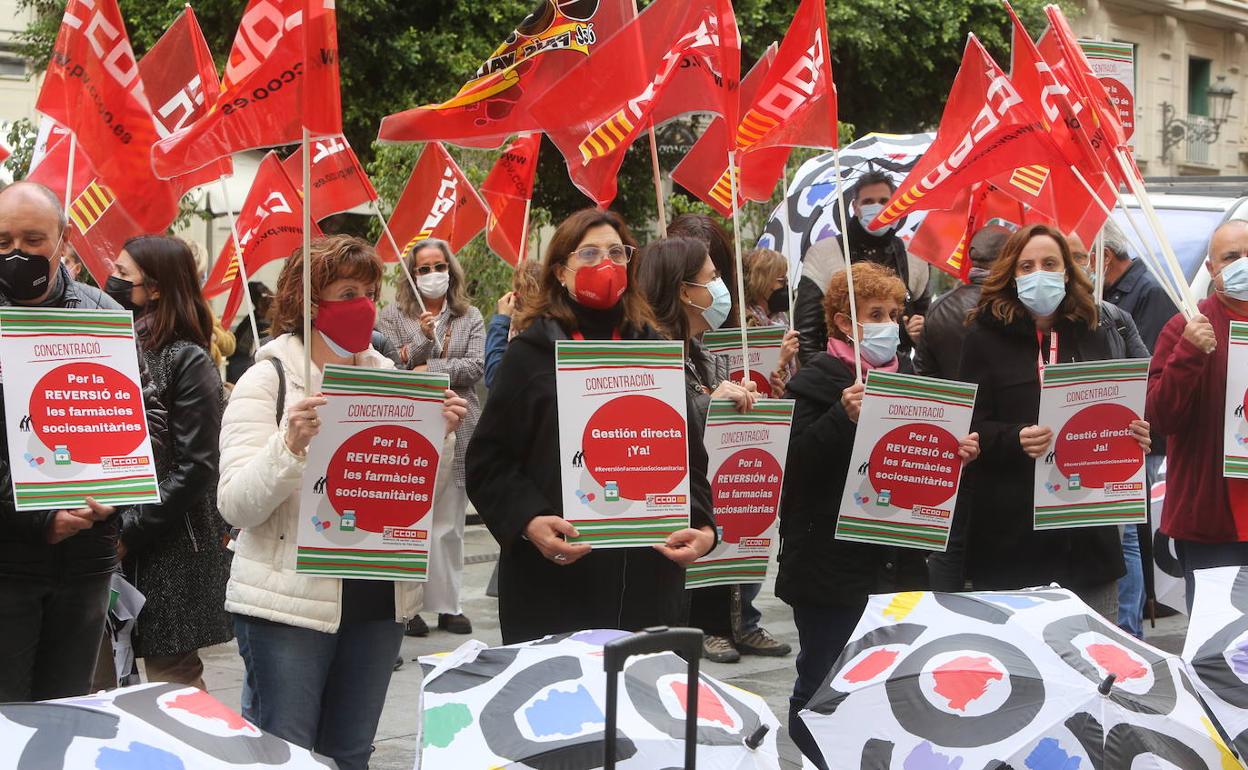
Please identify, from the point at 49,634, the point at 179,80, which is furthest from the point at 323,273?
the point at 179,80

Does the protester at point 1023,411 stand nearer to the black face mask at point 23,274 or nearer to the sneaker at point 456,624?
the black face mask at point 23,274

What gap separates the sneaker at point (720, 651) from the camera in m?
7.59

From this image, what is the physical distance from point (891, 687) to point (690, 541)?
94 centimetres

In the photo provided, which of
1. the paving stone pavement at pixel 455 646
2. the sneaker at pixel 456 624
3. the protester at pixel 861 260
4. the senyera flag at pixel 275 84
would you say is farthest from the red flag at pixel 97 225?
the sneaker at pixel 456 624

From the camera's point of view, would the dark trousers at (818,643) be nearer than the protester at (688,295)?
Yes

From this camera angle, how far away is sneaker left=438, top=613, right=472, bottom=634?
8.34 metres

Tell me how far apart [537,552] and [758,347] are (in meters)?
2.35

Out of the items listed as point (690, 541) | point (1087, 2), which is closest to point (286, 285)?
point (690, 541)

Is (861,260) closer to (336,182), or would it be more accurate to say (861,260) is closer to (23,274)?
(336,182)

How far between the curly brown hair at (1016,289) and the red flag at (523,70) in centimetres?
164

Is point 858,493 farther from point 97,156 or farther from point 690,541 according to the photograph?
point 97,156

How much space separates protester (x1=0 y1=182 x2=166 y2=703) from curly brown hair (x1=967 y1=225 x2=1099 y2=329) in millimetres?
2954

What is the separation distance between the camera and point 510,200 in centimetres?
841

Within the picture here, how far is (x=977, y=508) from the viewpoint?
5.32m
